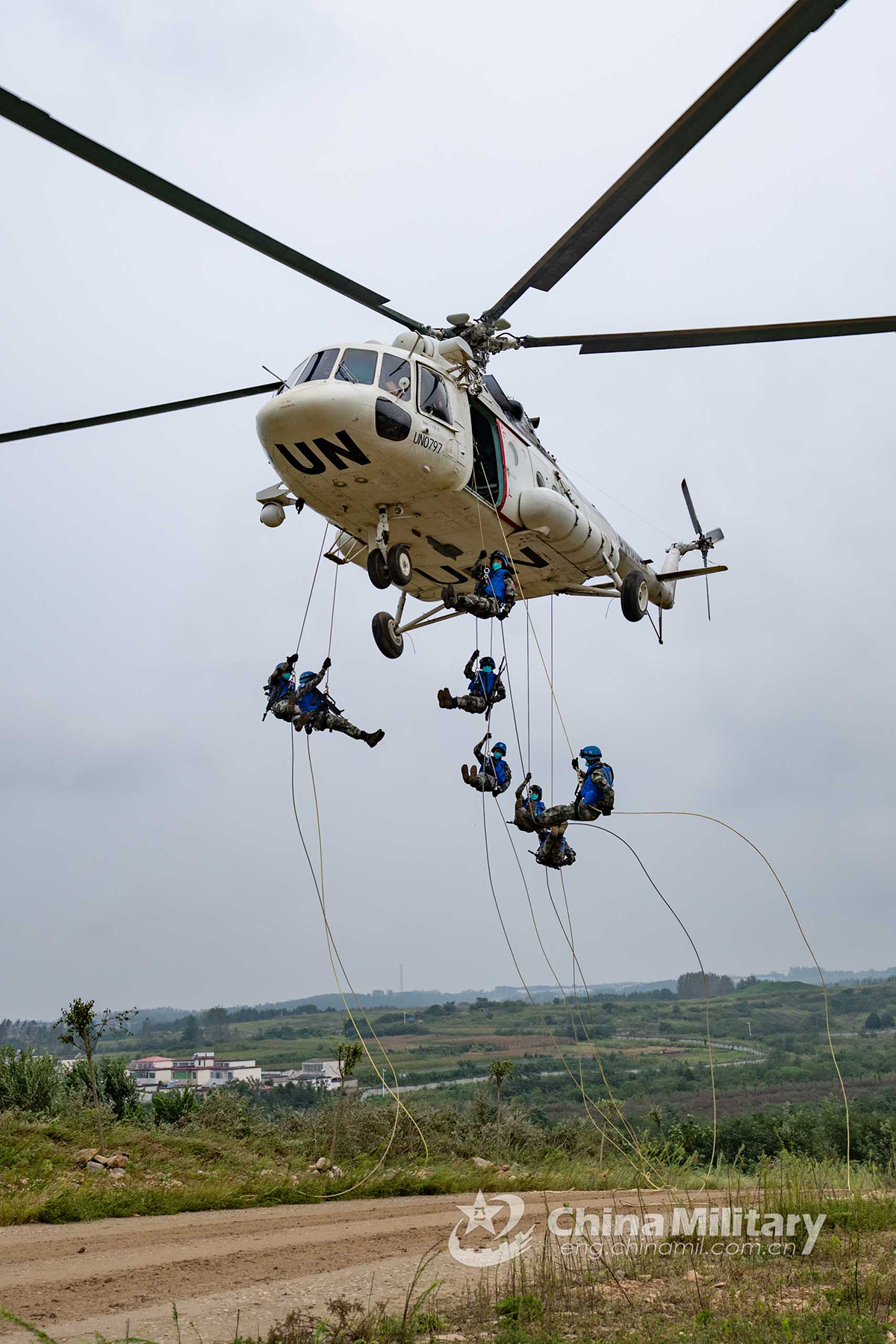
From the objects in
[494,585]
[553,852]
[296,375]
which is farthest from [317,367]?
[553,852]

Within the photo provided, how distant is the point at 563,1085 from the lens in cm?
5056

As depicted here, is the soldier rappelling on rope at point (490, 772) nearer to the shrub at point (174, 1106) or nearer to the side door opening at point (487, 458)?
the side door opening at point (487, 458)

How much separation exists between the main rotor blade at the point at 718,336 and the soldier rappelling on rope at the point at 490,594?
2.61 m

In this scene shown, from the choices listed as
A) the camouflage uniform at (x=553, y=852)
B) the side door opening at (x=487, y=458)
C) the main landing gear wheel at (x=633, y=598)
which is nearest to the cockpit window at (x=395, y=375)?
the side door opening at (x=487, y=458)

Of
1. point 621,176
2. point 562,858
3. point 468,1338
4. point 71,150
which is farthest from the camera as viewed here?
point 562,858

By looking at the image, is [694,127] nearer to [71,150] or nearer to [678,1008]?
[71,150]

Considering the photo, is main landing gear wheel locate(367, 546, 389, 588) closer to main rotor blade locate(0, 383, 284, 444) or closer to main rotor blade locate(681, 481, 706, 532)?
main rotor blade locate(0, 383, 284, 444)

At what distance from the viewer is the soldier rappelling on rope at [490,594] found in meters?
10.6

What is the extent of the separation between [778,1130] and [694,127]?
18.5m

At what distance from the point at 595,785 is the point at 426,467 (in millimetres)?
3803

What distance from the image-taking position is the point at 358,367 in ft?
33.0

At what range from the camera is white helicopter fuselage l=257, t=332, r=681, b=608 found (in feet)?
32.1

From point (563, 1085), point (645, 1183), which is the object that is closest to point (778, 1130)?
point (645, 1183)

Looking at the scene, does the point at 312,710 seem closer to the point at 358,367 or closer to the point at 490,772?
the point at 490,772
